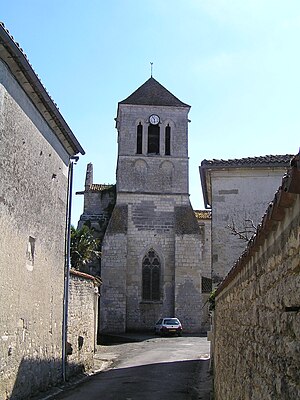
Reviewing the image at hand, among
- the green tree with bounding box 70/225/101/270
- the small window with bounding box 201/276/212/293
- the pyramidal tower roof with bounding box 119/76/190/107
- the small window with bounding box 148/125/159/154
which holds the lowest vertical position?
the small window with bounding box 201/276/212/293

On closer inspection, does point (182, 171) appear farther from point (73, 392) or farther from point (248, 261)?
Answer: point (248, 261)

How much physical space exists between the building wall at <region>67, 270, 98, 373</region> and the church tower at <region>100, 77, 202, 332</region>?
15168 mm

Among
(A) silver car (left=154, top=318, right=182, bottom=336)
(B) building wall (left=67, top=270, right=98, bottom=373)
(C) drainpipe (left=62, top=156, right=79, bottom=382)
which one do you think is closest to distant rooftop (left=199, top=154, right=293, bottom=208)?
(C) drainpipe (left=62, top=156, right=79, bottom=382)

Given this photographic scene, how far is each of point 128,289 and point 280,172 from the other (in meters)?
19.9

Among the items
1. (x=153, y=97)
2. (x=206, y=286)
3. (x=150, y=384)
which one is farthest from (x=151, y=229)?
(x=150, y=384)

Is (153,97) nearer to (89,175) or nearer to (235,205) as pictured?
(89,175)

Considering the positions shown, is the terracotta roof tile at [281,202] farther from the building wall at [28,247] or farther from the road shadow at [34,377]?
the road shadow at [34,377]

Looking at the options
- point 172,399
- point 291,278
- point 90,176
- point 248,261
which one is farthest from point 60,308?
point 90,176

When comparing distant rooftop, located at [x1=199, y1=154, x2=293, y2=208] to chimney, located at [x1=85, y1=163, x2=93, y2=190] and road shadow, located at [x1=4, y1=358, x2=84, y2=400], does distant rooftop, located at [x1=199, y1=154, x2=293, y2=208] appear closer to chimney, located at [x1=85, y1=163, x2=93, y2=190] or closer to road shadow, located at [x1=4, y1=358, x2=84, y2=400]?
road shadow, located at [x1=4, y1=358, x2=84, y2=400]

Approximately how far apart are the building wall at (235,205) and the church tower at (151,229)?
59.1ft

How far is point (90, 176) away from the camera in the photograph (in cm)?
4062

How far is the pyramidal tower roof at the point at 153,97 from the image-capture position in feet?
A: 121

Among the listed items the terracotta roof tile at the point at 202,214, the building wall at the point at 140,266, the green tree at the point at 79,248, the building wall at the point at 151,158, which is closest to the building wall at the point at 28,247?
the green tree at the point at 79,248

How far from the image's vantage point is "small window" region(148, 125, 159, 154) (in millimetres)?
36500
